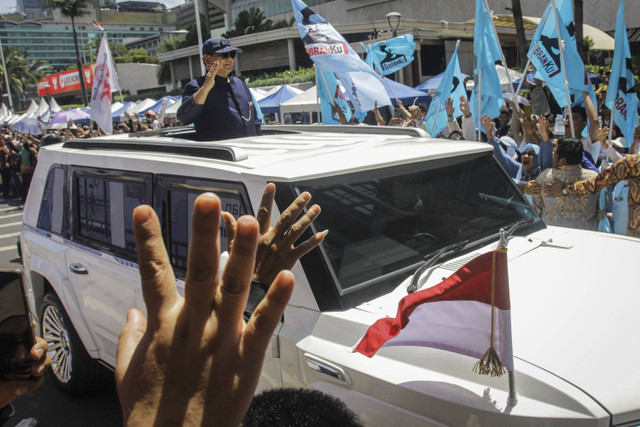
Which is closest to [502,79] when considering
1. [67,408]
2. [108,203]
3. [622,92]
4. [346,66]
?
[622,92]

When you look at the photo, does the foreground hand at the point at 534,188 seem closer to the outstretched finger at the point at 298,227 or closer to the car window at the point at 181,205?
the car window at the point at 181,205

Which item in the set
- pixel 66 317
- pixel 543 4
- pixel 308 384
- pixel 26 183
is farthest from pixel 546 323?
pixel 543 4

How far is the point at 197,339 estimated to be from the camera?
0.96 meters


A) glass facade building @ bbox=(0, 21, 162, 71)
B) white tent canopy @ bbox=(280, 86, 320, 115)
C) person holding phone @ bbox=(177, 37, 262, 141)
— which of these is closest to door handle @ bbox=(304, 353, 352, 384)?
person holding phone @ bbox=(177, 37, 262, 141)

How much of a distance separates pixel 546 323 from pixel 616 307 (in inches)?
13.8

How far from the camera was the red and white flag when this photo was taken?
184 cm

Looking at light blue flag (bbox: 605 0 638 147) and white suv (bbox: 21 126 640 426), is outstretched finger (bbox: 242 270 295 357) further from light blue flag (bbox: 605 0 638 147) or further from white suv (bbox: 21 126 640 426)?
light blue flag (bbox: 605 0 638 147)

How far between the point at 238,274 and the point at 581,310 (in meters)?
1.74

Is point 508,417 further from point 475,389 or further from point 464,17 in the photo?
point 464,17

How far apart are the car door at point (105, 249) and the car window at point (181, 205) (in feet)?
0.51

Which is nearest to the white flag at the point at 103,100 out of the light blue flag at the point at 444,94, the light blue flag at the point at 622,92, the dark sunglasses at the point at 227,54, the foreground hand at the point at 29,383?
the light blue flag at the point at 444,94

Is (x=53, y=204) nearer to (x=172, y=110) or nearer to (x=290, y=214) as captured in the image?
(x=290, y=214)

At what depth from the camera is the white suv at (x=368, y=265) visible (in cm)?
191

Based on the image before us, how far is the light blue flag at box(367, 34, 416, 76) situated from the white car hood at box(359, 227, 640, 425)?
712 cm
